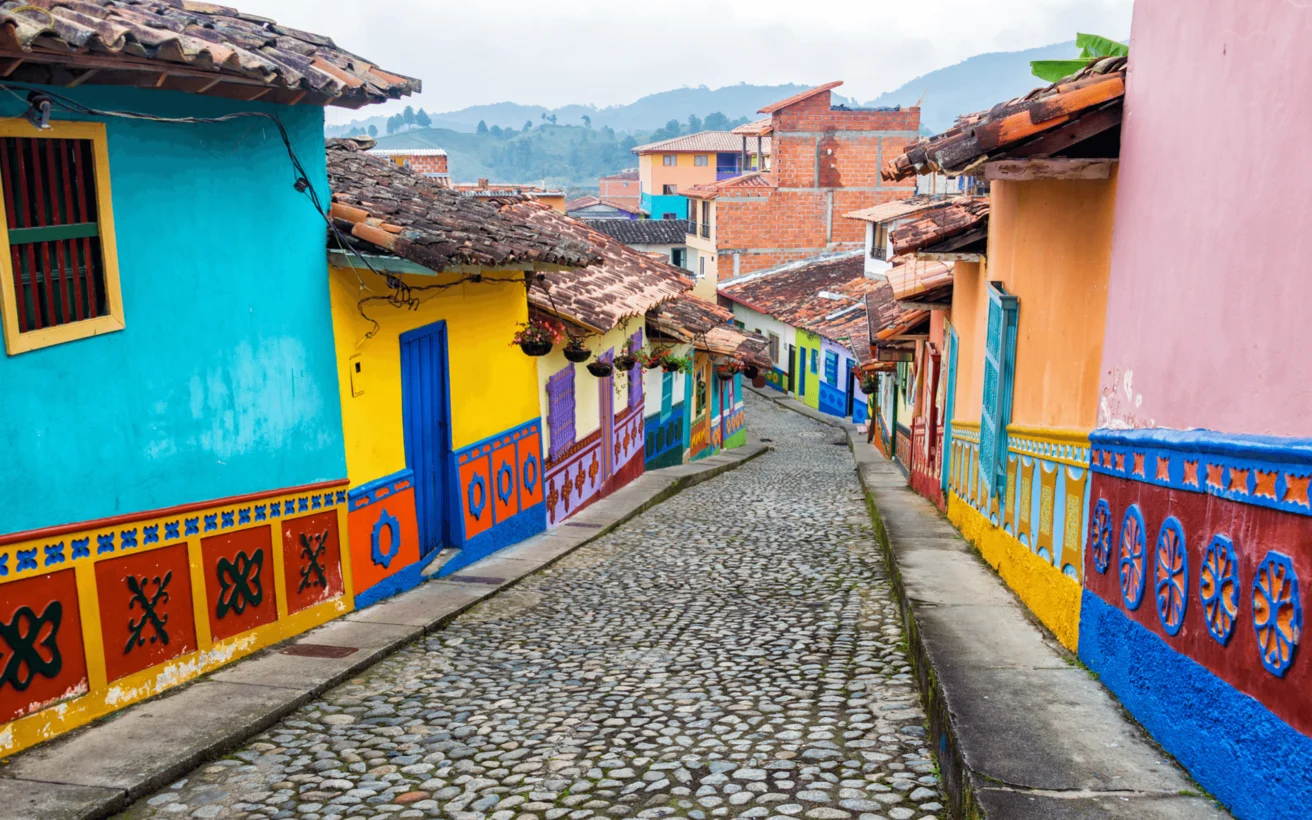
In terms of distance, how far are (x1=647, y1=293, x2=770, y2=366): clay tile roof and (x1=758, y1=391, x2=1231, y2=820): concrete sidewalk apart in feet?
40.9

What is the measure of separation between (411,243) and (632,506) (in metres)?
7.65

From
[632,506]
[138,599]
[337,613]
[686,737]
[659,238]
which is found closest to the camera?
[686,737]

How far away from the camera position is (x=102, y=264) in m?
5.81

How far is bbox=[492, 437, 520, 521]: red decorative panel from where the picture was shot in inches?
437

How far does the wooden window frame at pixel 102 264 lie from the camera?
5152mm

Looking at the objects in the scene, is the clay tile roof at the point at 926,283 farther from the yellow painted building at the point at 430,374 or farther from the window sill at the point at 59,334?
A: the window sill at the point at 59,334

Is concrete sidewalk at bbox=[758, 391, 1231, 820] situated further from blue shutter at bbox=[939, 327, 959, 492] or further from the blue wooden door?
blue shutter at bbox=[939, 327, 959, 492]

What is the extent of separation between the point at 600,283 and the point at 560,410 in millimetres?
2901

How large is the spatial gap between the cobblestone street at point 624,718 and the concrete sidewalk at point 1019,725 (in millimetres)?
308

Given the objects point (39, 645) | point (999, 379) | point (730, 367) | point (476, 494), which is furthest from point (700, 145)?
point (39, 645)

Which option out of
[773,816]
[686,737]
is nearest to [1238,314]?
[773,816]

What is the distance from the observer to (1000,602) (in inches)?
286

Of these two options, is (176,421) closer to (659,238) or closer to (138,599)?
(138,599)

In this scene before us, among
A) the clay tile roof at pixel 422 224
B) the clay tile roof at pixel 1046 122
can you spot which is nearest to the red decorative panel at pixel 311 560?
the clay tile roof at pixel 422 224
